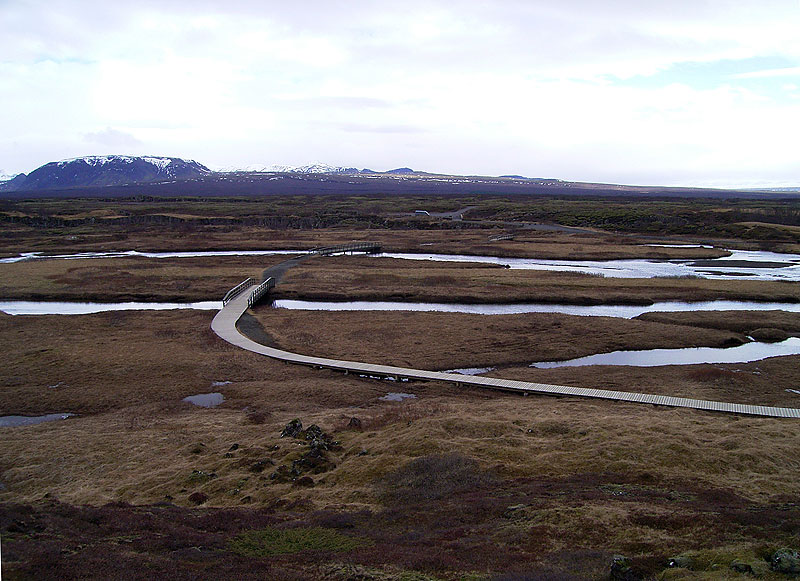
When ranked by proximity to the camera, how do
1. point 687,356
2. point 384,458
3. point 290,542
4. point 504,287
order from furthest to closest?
point 504,287 < point 687,356 < point 384,458 < point 290,542

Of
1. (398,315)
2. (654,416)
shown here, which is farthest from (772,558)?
(398,315)

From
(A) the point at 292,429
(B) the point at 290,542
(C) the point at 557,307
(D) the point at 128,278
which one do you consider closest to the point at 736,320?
(C) the point at 557,307

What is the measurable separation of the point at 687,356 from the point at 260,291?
3280 cm

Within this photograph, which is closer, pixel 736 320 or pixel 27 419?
pixel 27 419

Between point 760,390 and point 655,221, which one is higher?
point 655,221

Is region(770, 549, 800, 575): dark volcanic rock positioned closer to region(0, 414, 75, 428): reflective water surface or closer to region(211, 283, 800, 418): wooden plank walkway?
region(211, 283, 800, 418): wooden plank walkway

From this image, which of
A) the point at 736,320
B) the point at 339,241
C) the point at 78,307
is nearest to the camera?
the point at 736,320

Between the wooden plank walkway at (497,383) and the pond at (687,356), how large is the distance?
5.00 meters

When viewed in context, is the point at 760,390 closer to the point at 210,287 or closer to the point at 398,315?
the point at 398,315

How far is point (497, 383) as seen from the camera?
2725 cm

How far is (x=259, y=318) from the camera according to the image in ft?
136

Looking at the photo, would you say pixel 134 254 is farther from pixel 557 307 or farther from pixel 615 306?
pixel 615 306

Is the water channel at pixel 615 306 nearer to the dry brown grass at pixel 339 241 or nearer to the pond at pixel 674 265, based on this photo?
the pond at pixel 674 265

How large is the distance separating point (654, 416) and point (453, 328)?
1725 cm
